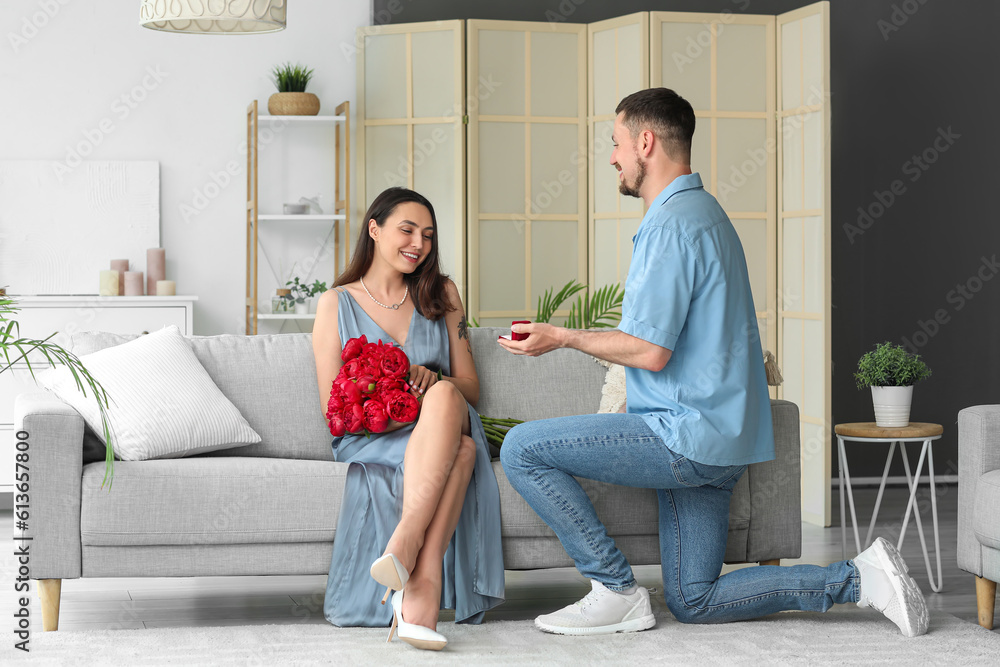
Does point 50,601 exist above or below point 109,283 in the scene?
below

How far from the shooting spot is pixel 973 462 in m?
2.94

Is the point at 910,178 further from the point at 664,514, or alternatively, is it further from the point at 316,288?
the point at 664,514

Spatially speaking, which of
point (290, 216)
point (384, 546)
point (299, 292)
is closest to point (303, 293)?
point (299, 292)

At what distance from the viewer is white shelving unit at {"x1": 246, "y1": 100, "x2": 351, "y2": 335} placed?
5.20 meters

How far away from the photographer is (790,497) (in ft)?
10.0

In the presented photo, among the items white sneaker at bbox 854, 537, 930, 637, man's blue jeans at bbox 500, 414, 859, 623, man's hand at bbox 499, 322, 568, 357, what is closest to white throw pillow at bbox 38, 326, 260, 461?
man's blue jeans at bbox 500, 414, 859, 623

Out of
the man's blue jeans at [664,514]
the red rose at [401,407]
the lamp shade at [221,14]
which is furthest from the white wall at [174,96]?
the man's blue jeans at [664,514]

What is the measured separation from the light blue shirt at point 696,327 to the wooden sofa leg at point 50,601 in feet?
5.04

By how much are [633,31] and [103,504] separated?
122 inches

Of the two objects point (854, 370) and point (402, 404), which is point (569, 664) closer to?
point (402, 404)

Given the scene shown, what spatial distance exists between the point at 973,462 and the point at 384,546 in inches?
61.9

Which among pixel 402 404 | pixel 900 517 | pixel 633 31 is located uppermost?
pixel 633 31

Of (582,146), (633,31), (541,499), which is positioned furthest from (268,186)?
(541,499)

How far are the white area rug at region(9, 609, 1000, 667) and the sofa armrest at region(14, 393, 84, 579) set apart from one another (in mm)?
185
